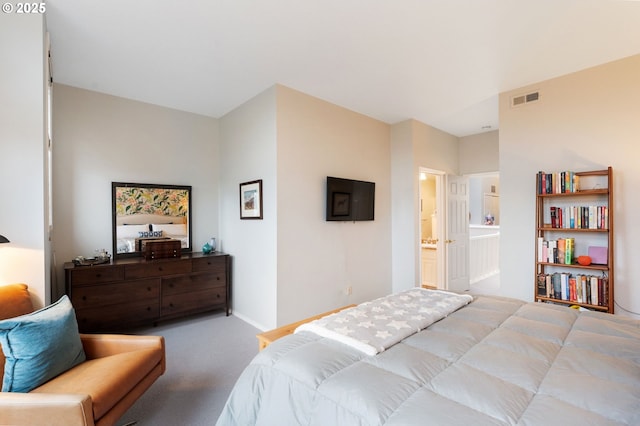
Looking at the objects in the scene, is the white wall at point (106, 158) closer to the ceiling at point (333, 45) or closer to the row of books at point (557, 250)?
the ceiling at point (333, 45)

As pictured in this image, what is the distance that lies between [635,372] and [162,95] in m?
4.48

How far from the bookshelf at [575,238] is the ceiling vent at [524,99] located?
0.87 metres

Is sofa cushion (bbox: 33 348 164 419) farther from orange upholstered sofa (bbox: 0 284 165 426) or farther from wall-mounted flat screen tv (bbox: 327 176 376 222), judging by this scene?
wall-mounted flat screen tv (bbox: 327 176 376 222)

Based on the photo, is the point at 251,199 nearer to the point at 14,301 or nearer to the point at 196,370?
the point at 196,370

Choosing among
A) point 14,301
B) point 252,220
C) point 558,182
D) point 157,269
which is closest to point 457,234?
point 558,182

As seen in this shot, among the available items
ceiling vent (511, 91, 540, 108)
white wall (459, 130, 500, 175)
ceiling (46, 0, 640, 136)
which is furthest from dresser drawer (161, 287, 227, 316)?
white wall (459, 130, 500, 175)

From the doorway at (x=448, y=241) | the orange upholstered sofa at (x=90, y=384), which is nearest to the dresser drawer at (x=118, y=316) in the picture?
the orange upholstered sofa at (x=90, y=384)

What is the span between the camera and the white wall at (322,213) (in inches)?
133

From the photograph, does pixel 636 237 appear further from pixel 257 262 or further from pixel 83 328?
pixel 83 328

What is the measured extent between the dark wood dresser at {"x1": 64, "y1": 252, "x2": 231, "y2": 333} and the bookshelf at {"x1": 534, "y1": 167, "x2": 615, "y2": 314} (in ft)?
12.1

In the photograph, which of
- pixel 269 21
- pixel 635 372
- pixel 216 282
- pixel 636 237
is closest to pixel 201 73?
pixel 269 21

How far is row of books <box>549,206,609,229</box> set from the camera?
2.82 meters

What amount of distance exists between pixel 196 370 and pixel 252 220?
1.70 meters

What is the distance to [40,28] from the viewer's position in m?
2.04
